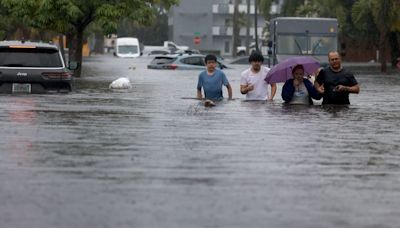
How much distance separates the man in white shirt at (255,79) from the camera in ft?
62.7

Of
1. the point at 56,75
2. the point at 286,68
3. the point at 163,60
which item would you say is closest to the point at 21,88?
the point at 56,75

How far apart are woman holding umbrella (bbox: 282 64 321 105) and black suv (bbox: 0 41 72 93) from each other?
6.56 meters

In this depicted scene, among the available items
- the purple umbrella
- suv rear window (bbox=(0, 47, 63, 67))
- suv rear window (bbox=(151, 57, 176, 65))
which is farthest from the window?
the purple umbrella

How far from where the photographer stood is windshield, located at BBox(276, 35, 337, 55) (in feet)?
151

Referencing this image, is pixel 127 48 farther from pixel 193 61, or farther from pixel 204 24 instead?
pixel 193 61

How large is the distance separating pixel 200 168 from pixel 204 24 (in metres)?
118

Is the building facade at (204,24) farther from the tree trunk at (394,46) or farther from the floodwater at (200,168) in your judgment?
the floodwater at (200,168)

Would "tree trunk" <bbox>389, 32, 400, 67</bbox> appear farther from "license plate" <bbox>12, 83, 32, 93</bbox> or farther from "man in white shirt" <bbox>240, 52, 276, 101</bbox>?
"man in white shirt" <bbox>240, 52, 276, 101</bbox>

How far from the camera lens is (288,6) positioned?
244 feet

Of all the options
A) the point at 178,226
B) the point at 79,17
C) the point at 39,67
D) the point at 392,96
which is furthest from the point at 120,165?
the point at 79,17

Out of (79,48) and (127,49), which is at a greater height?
(79,48)

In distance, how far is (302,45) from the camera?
46250 millimetres

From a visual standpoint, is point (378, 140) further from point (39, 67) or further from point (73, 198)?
point (39, 67)

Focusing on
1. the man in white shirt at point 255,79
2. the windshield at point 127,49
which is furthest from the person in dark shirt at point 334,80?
the windshield at point 127,49
